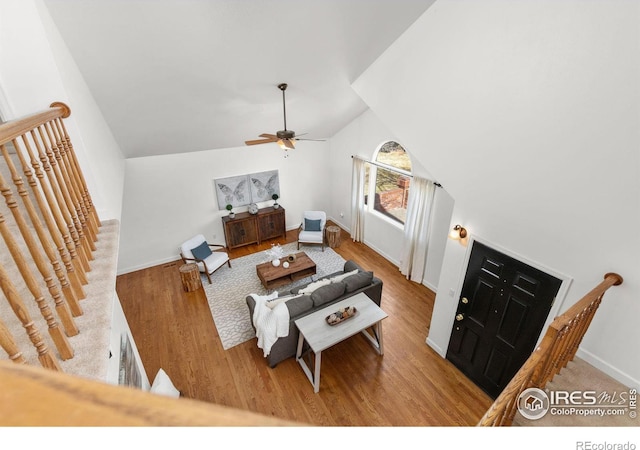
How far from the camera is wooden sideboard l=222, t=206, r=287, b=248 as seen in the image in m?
7.57

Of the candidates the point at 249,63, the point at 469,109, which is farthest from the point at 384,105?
the point at 249,63

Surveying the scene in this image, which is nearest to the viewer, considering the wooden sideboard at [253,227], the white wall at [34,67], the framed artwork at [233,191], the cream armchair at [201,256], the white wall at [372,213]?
the white wall at [34,67]

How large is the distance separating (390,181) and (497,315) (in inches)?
151

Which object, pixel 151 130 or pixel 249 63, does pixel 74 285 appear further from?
pixel 151 130

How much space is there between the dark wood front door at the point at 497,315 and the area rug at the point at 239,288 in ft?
10.6

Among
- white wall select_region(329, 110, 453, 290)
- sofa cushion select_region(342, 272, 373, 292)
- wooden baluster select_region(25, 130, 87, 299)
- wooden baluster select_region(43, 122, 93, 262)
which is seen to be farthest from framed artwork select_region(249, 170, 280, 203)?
wooden baluster select_region(25, 130, 87, 299)

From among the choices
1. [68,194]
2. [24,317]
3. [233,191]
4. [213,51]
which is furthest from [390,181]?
[24,317]

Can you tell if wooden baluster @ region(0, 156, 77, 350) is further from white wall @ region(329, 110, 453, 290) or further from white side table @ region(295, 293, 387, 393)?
white wall @ region(329, 110, 453, 290)

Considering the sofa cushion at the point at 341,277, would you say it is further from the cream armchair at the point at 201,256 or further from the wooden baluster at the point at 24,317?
the wooden baluster at the point at 24,317

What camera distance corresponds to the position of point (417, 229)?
617cm

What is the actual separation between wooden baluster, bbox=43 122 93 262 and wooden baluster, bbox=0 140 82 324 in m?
0.39

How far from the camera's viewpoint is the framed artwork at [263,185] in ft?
25.4

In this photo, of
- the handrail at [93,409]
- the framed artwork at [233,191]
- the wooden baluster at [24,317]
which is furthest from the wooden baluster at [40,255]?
the framed artwork at [233,191]
